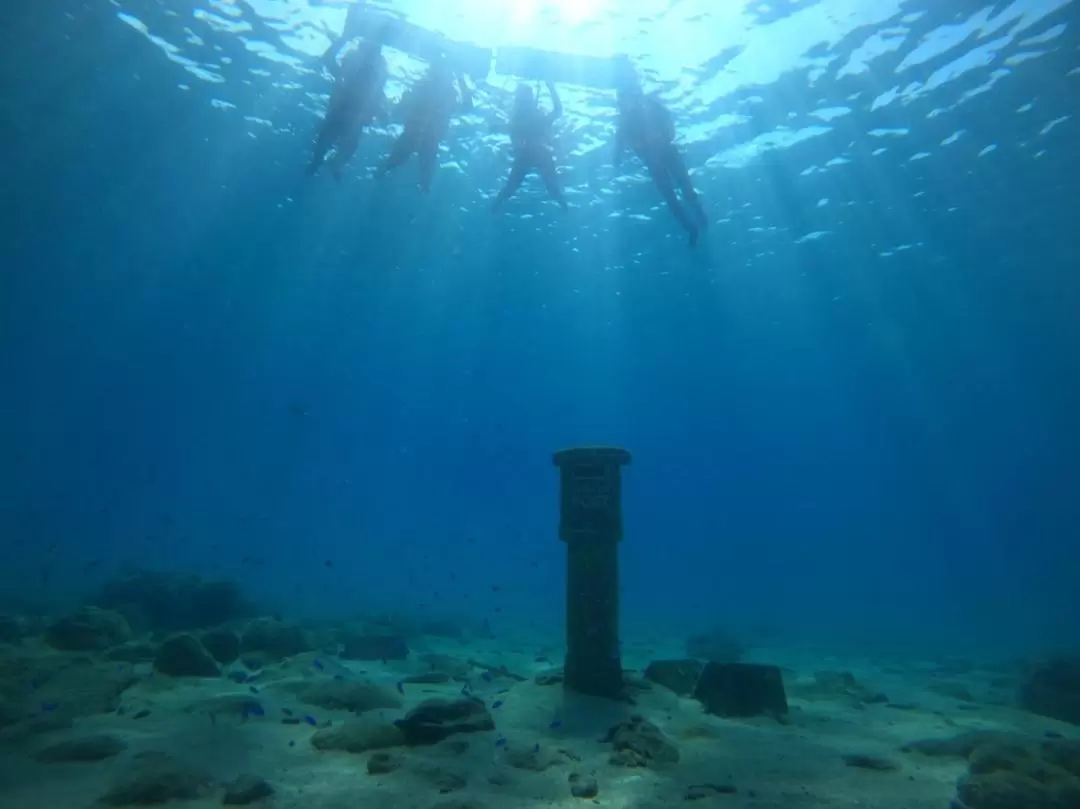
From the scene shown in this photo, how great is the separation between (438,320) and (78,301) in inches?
965

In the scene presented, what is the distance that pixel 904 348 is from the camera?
39.3 metres

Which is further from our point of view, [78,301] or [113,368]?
[113,368]

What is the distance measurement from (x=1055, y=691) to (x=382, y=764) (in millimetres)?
11432

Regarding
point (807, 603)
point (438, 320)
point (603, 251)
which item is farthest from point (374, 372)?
point (807, 603)

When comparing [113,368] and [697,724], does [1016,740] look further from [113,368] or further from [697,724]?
[113,368]

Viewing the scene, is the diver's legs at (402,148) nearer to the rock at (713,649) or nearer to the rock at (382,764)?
the rock at (382,764)

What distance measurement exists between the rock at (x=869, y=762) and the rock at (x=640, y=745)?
6.47 feet

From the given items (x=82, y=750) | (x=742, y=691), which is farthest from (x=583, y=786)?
(x=82, y=750)

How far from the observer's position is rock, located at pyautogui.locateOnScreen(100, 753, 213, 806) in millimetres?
5172

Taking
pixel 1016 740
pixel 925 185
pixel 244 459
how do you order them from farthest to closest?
pixel 244 459, pixel 925 185, pixel 1016 740

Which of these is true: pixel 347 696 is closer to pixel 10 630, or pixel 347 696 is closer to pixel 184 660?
pixel 184 660

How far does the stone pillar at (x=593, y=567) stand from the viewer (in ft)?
29.1

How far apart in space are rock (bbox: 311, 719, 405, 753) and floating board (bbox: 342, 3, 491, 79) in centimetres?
1332

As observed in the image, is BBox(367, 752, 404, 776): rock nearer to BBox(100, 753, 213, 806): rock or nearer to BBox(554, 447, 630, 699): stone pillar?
BBox(100, 753, 213, 806): rock
